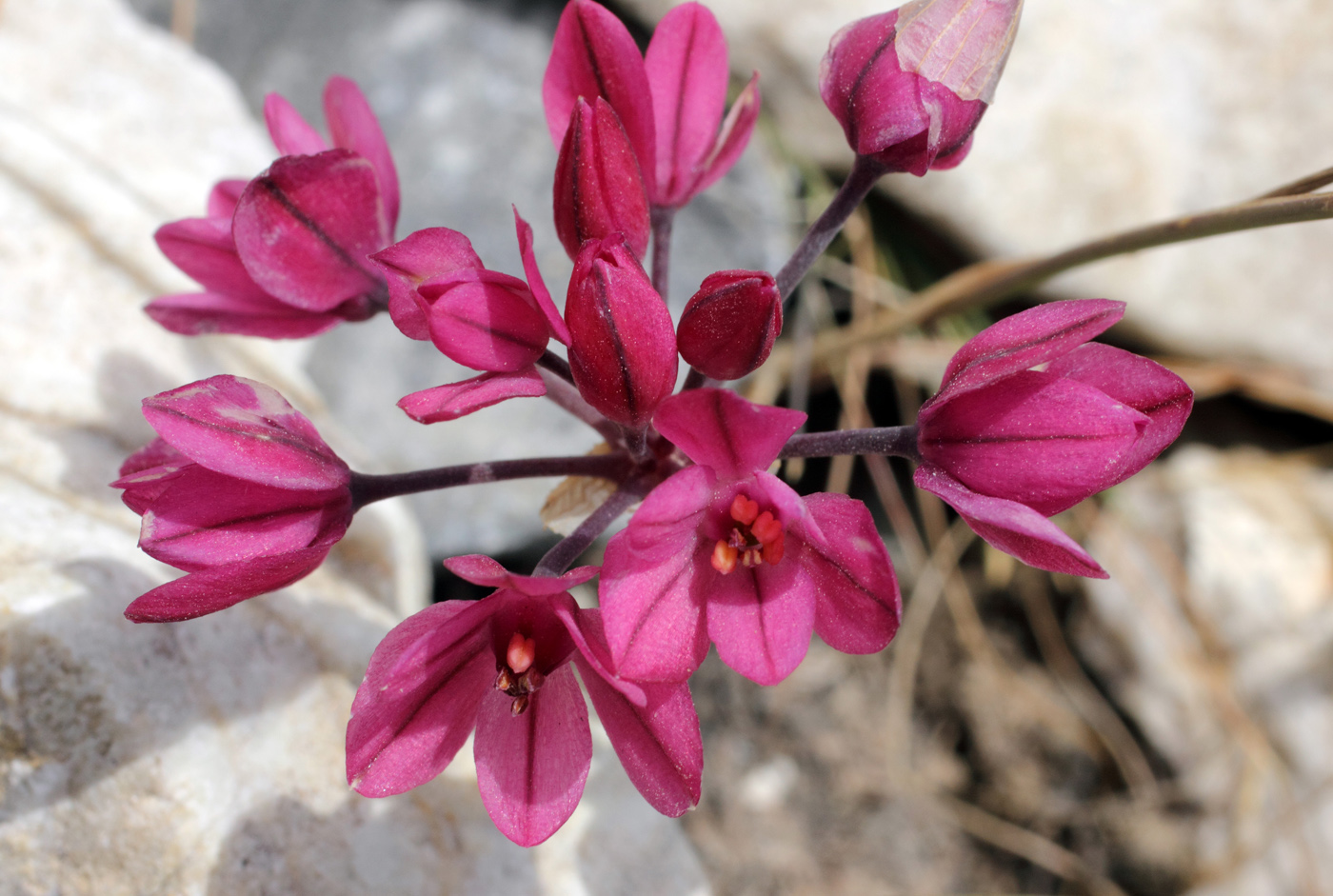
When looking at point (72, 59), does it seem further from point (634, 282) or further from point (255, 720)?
point (634, 282)

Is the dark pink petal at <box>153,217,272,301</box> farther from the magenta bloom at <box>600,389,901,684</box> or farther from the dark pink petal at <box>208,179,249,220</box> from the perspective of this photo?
the magenta bloom at <box>600,389,901,684</box>

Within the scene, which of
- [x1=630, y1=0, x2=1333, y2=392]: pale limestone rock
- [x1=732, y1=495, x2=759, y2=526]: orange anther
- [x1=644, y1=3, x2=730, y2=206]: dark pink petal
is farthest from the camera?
[x1=630, y1=0, x2=1333, y2=392]: pale limestone rock

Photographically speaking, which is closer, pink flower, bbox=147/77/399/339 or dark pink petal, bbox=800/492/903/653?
dark pink petal, bbox=800/492/903/653

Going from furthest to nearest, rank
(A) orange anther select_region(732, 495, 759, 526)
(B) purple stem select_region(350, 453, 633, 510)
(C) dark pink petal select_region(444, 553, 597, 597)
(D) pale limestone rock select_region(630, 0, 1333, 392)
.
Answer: (D) pale limestone rock select_region(630, 0, 1333, 392) → (B) purple stem select_region(350, 453, 633, 510) → (A) orange anther select_region(732, 495, 759, 526) → (C) dark pink petal select_region(444, 553, 597, 597)

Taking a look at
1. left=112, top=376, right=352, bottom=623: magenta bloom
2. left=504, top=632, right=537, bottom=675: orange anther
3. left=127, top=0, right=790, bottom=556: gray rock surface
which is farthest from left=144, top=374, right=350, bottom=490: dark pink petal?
left=127, top=0, right=790, bottom=556: gray rock surface

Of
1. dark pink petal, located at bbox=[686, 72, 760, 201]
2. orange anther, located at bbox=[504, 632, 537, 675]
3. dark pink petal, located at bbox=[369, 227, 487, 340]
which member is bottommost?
orange anther, located at bbox=[504, 632, 537, 675]

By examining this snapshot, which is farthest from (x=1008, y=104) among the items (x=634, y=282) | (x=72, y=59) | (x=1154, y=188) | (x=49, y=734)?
(x=49, y=734)

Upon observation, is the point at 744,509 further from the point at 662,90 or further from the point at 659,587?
the point at 662,90
